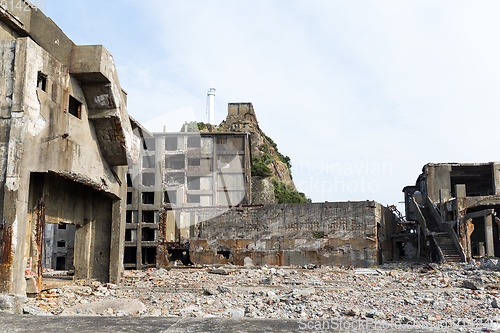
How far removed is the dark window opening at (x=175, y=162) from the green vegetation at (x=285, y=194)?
15.8 metres

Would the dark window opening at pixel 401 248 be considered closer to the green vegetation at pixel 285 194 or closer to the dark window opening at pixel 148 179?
the dark window opening at pixel 148 179

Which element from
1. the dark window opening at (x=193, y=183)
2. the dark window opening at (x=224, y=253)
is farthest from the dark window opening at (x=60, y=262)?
the dark window opening at (x=224, y=253)

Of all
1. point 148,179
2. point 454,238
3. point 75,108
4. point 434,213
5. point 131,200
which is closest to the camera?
point 75,108

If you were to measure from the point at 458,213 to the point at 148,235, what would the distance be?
679 inches

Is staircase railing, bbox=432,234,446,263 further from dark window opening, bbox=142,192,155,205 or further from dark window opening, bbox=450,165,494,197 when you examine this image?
dark window opening, bbox=142,192,155,205

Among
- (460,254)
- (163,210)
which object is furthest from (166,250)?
(460,254)

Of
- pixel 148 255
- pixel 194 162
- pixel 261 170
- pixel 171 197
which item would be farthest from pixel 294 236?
pixel 261 170

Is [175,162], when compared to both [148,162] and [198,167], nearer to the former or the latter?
[198,167]

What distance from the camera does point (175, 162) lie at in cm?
3628

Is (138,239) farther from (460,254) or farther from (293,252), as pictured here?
(460,254)

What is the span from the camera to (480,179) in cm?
2969

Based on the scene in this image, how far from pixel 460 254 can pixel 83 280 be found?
17.4m

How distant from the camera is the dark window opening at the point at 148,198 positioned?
2745 cm

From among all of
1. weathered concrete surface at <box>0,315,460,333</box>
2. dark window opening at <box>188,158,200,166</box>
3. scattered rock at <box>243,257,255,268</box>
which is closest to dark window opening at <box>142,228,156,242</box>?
scattered rock at <box>243,257,255,268</box>
